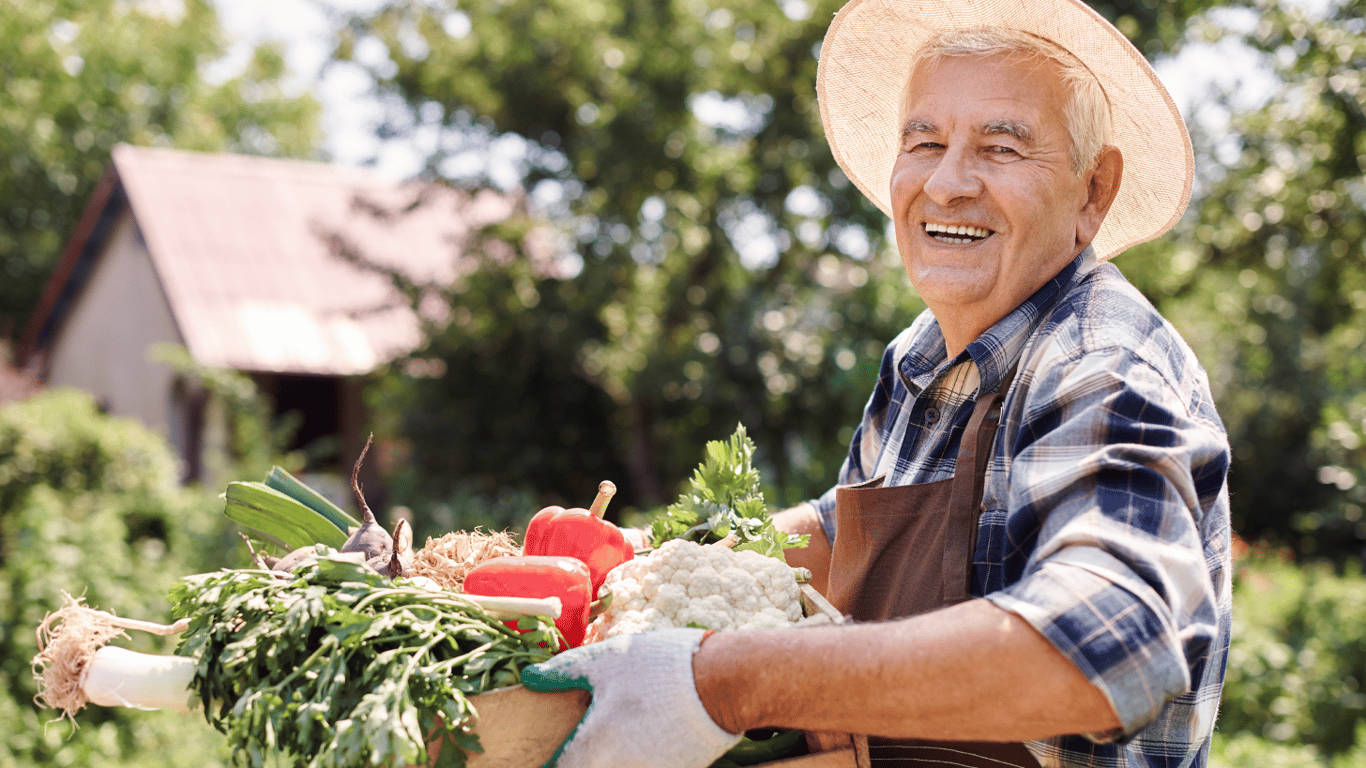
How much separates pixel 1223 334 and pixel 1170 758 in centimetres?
1867

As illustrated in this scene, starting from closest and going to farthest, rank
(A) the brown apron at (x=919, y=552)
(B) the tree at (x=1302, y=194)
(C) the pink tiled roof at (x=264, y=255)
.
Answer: (A) the brown apron at (x=919, y=552) < (B) the tree at (x=1302, y=194) < (C) the pink tiled roof at (x=264, y=255)

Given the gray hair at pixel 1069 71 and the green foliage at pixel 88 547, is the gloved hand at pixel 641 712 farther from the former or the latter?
the green foliage at pixel 88 547

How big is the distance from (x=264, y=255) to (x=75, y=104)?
13.5 meters

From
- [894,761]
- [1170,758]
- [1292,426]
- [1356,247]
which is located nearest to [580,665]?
[894,761]

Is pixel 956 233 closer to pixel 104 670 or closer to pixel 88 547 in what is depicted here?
pixel 104 670

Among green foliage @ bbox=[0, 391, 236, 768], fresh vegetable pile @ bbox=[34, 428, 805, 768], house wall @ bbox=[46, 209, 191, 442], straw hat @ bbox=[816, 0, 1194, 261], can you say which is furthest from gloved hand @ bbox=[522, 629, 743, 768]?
house wall @ bbox=[46, 209, 191, 442]

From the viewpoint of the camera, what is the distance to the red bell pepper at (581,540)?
2.01 m

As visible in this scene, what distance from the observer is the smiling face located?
5.98ft

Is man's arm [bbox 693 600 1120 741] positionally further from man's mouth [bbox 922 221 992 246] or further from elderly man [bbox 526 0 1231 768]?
man's mouth [bbox 922 221 992 246]

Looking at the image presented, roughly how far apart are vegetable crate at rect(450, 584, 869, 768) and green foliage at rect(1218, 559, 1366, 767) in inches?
158

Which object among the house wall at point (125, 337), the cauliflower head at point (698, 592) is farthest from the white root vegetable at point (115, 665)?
the house wall at point (125, 337)

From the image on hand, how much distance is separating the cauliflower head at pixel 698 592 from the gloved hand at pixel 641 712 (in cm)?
17

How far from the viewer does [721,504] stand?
218cm

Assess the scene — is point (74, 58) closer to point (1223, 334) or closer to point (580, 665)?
point (1223, 334)
